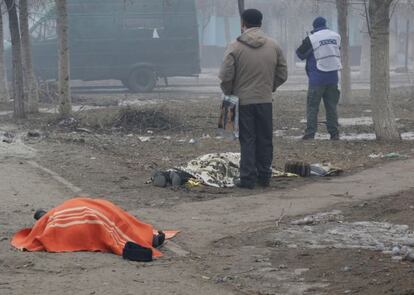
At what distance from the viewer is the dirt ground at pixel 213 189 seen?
6.35 meters

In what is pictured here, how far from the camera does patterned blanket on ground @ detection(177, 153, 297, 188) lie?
34.3ft

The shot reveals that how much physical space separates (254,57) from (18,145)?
522 cm

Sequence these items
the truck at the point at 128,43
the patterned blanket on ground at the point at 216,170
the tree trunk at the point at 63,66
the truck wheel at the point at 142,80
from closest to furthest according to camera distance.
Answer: the patterned blanket on ground at the point at 216,170 < the tree trunk at the point at 63,66 < the truck at the point at 128,43 < the truck wheel at the point at 142,80

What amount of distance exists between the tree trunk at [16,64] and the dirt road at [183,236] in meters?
5.64

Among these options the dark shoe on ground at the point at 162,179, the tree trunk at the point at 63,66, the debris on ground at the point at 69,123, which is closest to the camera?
the dark shoe on ground at the point at 162,179

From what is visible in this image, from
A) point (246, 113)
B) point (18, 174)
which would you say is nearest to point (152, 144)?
point (18, 174)

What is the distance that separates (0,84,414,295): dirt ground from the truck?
7.65m

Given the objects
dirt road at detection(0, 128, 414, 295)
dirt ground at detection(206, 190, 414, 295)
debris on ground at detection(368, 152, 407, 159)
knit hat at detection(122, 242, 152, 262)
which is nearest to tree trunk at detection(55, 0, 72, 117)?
dirt road at detection(0, 128, 414, 295)

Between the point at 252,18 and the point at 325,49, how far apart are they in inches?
170

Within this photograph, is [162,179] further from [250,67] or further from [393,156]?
[393,156]

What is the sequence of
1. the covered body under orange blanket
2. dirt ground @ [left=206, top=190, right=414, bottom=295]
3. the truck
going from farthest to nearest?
the truck → the covered body under orange blanket → dirt ground @ [left=206, top=190, right=414, bottom=295]

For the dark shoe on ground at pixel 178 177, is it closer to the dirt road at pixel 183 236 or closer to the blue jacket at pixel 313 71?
the dirt road at pixel 183 236

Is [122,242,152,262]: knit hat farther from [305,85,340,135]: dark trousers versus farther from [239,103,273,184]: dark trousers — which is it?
[305,85,340,135]: dark trousers

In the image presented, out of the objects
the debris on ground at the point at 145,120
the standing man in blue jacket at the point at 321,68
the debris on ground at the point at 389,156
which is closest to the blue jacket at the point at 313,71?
the standing man in blue jacket at the point at 321,68
